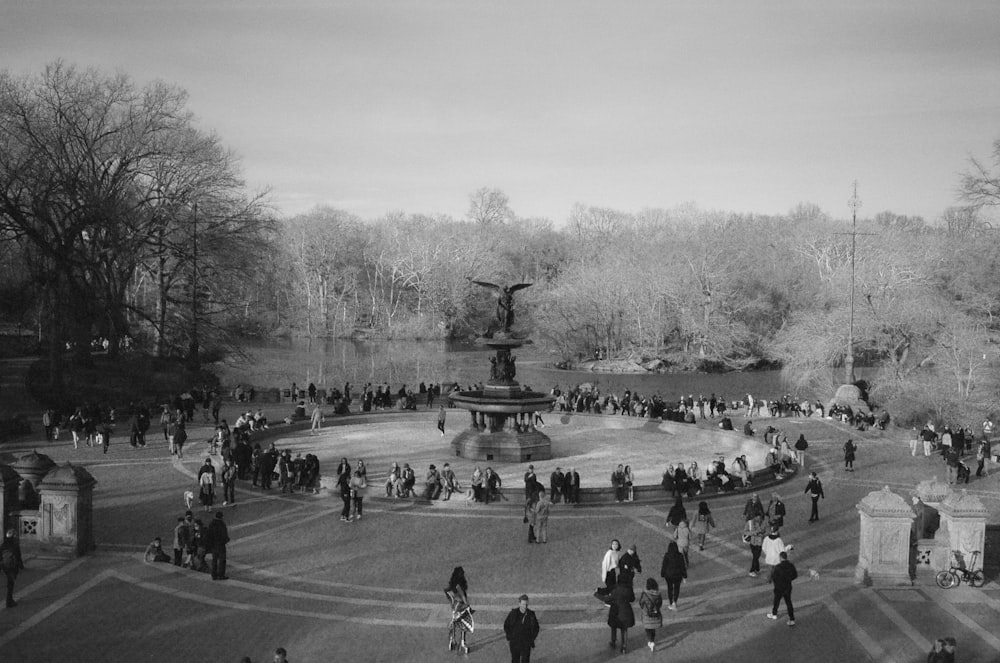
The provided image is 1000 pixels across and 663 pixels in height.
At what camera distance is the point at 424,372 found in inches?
2525

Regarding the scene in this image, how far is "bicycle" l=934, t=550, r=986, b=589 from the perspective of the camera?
1493cm

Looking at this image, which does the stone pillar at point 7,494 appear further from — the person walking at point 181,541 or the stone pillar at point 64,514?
the person walking at point 181,541

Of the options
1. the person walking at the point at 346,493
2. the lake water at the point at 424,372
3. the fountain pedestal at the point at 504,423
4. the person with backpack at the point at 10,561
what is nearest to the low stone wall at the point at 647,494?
the person walking at the point at 346,493

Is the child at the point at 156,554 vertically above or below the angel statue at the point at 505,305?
below

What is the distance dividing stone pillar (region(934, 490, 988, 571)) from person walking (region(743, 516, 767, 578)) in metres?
2.97

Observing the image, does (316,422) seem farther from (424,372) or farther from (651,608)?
(424,372)

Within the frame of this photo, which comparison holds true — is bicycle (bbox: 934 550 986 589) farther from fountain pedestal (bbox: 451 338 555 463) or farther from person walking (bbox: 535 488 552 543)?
fountain pedestal (bbox: 451 338 555 463)

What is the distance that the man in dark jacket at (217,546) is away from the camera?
1484cm

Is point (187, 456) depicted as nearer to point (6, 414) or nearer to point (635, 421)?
point (6, 414)

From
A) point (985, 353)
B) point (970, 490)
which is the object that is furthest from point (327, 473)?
point (985, 353)

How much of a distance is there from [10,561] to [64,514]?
2400 mm

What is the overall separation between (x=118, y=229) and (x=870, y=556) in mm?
35201

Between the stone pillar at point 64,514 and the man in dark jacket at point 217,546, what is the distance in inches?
114

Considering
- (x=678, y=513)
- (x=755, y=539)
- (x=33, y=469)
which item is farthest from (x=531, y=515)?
(x=33, y=469)
